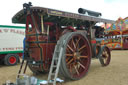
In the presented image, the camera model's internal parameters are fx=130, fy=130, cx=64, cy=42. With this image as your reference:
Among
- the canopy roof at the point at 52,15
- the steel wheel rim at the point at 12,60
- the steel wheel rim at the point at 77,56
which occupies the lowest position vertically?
the steel wheel rim at the point at 12,60

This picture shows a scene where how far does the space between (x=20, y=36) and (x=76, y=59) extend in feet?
21.2

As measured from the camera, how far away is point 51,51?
500 cm

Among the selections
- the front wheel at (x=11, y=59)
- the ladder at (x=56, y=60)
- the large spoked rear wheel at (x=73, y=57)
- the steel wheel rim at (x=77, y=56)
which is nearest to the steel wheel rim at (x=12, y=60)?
the front wheel at (x=11, y=59)

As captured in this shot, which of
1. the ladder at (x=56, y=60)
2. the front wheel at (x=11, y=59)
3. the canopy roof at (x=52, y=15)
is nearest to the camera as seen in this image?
the ladder at (x=56, y=60)

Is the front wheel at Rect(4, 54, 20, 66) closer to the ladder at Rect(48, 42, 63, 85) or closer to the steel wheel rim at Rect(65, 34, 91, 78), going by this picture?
the steel wheel rim at Rect(65, 34, 91, 78)

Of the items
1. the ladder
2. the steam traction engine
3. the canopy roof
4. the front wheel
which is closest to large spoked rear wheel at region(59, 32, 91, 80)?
the steam traction engine

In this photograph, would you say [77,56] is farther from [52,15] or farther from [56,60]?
[52,15]

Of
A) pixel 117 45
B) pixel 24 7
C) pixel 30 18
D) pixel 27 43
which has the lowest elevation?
pixel 117 45

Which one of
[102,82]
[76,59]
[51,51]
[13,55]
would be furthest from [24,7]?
[13,55]

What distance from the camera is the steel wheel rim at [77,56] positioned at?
491cm

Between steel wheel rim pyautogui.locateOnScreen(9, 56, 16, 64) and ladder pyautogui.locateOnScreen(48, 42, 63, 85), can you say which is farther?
steel wheel rim pyautogui.locateOnScreen(9, 56, 16, 64)

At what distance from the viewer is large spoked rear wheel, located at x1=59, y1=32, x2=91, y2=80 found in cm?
437

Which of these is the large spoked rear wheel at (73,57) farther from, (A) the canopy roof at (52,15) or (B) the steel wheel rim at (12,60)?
(B) the steel wheel rim at (12,60)

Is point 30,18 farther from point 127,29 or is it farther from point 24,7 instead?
point 127,29
